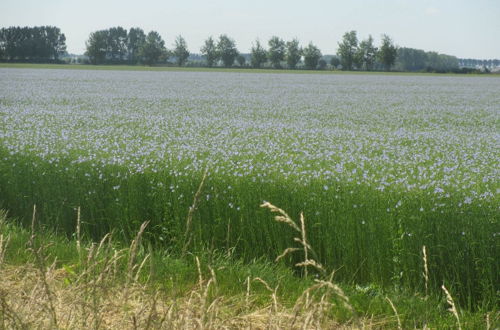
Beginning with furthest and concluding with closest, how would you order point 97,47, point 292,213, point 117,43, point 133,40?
point 133,40, point 117,43, point 97,47, point 292,213

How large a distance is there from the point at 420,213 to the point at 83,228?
4.51 meters

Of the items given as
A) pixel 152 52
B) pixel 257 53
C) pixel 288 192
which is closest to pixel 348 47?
pixel 257 53

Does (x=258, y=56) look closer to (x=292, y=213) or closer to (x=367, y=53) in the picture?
(x=367, y=53)

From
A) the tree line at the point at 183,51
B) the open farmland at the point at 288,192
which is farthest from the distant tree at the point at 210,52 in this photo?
the open farmland at the point at 288,192

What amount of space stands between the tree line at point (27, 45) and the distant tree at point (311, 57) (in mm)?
50652

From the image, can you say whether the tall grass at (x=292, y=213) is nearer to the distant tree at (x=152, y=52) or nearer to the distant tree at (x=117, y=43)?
the distant tree at (x=152, y=52)

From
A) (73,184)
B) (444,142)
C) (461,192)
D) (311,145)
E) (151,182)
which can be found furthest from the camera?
(444,142)

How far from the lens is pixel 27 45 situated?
108312 mm

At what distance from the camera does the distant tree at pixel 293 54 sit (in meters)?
137

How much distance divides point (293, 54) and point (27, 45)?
57.2 metres

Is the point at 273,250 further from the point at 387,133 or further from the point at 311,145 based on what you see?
the point at 387,133

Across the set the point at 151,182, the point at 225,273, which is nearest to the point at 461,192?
the point at 225,273

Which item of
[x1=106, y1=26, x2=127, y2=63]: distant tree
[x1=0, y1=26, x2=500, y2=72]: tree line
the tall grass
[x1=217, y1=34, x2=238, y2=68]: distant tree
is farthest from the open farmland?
[x1=106, y1=26, x2=127, y2=63]: distant tree

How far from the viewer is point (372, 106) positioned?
998 inches
